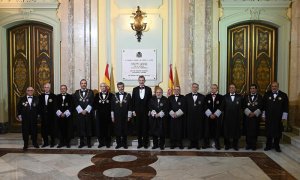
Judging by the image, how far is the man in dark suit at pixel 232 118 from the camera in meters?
7.46

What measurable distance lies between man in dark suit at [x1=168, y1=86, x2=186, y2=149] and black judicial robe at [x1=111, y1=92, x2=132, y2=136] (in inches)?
39.5

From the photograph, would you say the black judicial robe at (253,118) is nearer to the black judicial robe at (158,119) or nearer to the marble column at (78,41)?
the black judicial robe at (158,119)

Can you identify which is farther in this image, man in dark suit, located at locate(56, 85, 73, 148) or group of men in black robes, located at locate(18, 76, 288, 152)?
man in dark suit, located at locate(56, 85, 73, 148)

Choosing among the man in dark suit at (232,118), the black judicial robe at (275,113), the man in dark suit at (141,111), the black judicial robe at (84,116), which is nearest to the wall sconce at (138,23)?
the man in dark suit at (141,111)

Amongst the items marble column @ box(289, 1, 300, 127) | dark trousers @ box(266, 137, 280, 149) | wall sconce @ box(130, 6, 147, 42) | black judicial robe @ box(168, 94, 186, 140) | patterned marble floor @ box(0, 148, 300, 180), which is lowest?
patterned marble floor @ box(0, 148, 300, 180)

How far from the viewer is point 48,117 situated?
303 inches

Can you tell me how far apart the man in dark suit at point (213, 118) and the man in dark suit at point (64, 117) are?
3208 millimetres

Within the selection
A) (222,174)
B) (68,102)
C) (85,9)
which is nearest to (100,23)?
(85,9)

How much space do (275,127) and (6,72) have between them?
23.3ft

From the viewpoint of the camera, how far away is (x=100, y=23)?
28.0 feet

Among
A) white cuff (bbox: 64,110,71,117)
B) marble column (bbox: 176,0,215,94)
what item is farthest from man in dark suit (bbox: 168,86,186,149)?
white cuff (bbox: 64,110,71,117)

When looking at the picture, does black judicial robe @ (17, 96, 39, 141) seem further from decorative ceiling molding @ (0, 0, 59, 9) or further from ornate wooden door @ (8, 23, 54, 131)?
decorative ceiling molding @ (0, 0, 59, 9)

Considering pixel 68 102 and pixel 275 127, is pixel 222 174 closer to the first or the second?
pixel 275 127

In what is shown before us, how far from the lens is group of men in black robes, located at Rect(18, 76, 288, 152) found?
748 centimetres
